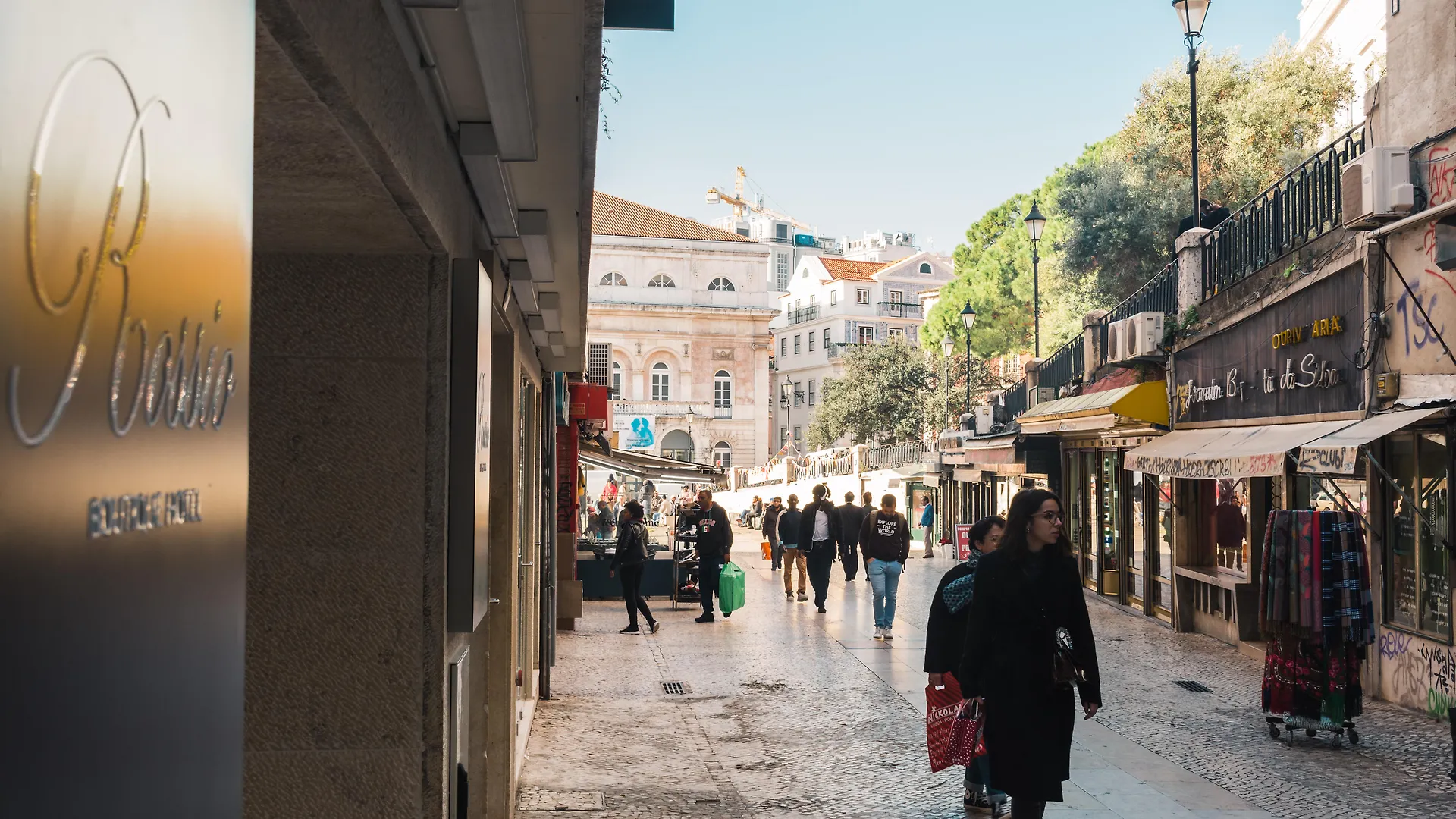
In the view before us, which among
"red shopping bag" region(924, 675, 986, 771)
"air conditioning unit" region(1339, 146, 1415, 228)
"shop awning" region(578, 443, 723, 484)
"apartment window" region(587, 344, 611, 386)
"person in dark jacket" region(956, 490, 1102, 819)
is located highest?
"apartment window" region(587, 344, 611, 386)

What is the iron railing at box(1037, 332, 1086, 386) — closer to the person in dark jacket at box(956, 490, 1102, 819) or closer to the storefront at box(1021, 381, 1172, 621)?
the storefront at box(1021, 381, 1172, 621)

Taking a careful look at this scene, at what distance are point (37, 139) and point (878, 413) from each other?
6298cm

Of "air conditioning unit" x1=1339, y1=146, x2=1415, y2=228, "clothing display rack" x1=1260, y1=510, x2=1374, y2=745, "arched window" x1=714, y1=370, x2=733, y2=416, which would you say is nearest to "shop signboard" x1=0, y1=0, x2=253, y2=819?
"clothing display rack" x1=1260, y1=510, x2=1374, y2=745

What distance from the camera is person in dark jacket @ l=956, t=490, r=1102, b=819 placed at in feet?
18.8

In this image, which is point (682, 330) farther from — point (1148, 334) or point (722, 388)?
point (1148, 334)

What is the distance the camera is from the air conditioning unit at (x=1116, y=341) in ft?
59.9

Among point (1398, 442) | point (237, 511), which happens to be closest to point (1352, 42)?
point (1398, 442)

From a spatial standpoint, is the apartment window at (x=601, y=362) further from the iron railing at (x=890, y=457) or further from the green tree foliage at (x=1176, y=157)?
the green tree foliage at (x=1176, y=157)

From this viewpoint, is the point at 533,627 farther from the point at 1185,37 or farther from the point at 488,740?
the point at 1185,37

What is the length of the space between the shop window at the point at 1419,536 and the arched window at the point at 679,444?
6177 cm

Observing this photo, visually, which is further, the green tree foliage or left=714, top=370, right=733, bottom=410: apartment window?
left=714, top=370, right=733, bottom=410: apartment window

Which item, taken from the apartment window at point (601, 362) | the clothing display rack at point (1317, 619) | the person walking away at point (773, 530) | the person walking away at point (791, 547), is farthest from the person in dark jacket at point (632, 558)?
the apartment window at point (601, 362)

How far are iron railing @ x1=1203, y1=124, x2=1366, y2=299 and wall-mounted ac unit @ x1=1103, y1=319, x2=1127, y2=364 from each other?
1.81 m

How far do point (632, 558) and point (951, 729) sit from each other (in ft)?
30.0
